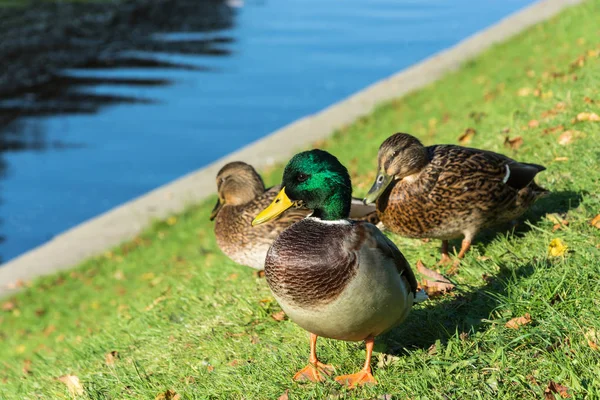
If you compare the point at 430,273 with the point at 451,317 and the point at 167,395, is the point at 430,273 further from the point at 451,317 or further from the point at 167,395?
the point at 167,395

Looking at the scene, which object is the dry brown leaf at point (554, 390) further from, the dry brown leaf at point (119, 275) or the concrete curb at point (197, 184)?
the concrete curb at point (197, 184)

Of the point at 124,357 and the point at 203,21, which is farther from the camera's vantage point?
the point at 203,21

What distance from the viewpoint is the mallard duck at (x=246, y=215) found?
4840 mm

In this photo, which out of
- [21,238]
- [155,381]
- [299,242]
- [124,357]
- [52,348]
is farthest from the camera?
[21,238]

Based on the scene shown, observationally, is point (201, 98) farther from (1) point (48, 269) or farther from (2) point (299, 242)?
(2) point (299, 242)

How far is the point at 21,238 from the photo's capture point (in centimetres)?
972

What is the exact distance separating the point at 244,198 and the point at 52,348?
A: 219 centimetres

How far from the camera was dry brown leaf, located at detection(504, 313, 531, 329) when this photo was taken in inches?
134

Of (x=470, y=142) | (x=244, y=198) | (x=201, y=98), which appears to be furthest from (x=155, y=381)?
(x=201, y=98)

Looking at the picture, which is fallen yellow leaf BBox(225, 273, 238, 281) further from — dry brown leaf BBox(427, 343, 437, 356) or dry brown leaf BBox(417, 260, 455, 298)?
dry brown leaf BBox(427, 343, 437, 356)

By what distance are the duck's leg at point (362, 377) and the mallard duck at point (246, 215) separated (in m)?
1.47

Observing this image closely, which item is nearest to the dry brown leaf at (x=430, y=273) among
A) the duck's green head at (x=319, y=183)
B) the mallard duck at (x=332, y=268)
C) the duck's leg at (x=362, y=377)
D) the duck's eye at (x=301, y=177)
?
the mallard duck at (x=332, y=268)

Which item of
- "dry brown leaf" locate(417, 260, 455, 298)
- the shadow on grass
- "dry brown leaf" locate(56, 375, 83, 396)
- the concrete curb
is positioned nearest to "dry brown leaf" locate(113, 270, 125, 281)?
the concrete curb

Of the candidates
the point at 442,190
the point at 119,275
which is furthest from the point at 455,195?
the point at 119,275
